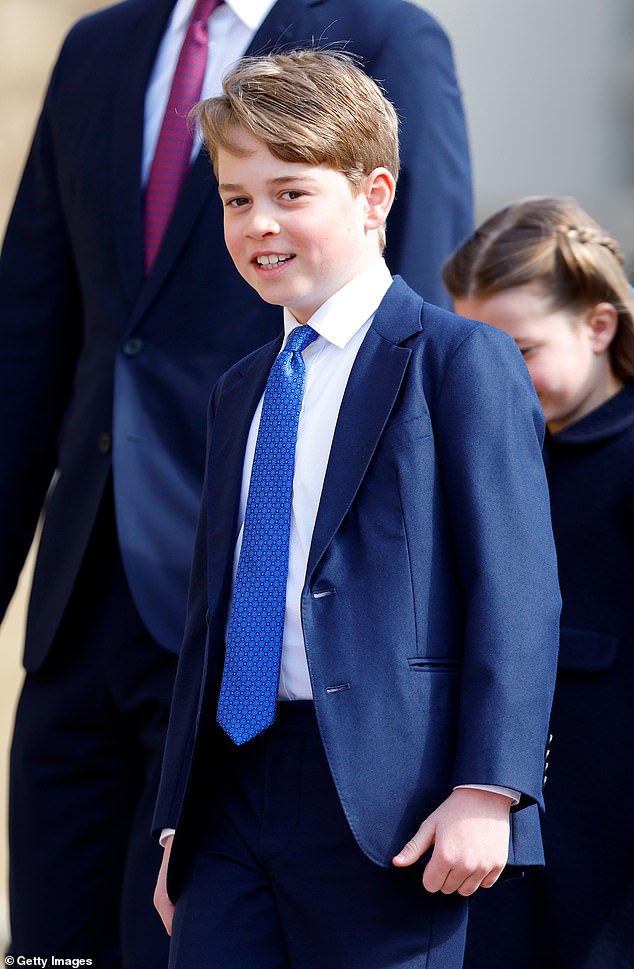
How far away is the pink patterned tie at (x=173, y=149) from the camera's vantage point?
265cm

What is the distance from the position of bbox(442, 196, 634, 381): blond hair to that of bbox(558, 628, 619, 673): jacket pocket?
44cm

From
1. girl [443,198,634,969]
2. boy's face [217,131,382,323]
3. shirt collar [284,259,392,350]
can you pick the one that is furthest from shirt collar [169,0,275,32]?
shirt collar [284,259,392,350]

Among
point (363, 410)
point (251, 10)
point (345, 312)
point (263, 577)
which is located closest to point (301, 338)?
point (345, 312)

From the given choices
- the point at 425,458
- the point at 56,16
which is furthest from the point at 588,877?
the point at 56,16

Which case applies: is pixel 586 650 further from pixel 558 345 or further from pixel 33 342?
pixel 33 342

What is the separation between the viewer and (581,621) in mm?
2457

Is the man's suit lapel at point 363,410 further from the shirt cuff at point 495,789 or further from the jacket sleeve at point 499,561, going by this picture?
the shirt cuff at point 495,789

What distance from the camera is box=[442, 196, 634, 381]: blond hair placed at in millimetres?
2615

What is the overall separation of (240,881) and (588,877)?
0.71 m

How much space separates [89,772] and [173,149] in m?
1.01

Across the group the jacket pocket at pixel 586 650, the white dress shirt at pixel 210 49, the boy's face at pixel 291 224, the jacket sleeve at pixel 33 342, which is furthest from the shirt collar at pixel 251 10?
the jacket pocket at pixel 586 650

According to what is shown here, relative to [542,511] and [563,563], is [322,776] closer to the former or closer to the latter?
[542,511]

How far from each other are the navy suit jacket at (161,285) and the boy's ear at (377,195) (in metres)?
0.49

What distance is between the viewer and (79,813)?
8.70ft
